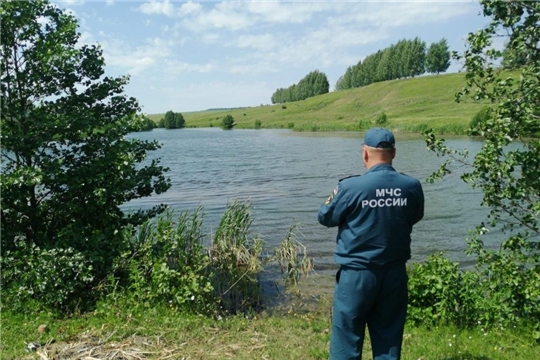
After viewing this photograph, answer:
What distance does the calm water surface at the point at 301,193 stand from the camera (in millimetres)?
16578

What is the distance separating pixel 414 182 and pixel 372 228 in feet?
1.99

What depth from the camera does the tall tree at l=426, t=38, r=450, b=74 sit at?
128 meters

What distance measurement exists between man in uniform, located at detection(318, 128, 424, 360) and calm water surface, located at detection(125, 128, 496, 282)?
8464 mm

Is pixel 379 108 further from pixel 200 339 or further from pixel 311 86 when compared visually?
pixel 200 339

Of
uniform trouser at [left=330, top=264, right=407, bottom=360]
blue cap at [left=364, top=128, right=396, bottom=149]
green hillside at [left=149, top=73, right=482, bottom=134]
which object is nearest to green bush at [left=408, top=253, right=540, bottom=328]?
uniform trouser at [left=330, top=264, right=407, bottom=360]

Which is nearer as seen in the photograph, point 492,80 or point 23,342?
point 23,342

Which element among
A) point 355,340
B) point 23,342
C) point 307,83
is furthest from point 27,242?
point 307,83

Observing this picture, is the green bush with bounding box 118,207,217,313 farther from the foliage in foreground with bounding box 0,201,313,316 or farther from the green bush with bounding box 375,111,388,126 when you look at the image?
the green bush with bounding box 375,111,388,126

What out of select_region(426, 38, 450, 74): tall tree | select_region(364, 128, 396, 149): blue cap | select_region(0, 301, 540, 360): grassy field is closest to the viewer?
select_region(364, 128, 396, 149): blue cap

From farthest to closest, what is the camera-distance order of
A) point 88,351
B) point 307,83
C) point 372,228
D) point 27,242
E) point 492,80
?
point 307,83 < point 27,242 < point 492,80 < point 88,351 < point 372,228

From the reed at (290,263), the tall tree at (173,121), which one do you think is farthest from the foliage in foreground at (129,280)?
the tall tree at (173,121)

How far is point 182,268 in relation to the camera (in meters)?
8.90

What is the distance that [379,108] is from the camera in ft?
362

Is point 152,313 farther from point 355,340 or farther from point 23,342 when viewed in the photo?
point 355,340
